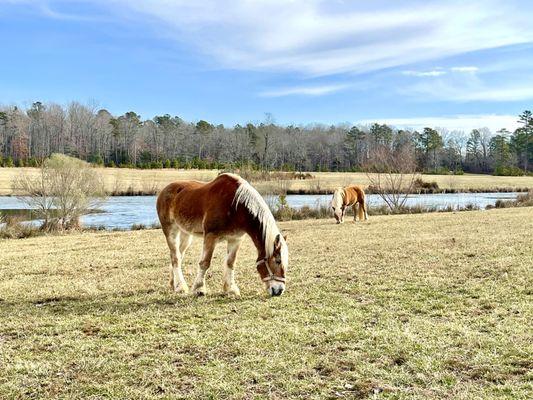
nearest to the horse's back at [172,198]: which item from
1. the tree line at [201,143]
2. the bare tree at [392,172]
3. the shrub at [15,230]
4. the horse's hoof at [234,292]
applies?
the horse's hoof at [234,292]

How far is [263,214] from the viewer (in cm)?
625

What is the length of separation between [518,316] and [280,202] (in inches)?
802

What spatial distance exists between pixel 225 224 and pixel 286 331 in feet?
6.57

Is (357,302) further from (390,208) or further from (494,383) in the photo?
(390,208)

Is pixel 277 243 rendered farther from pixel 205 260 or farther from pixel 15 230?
pixel 15 230

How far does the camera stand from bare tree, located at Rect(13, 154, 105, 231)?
73.7ft

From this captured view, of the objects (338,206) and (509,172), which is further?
(509,172)

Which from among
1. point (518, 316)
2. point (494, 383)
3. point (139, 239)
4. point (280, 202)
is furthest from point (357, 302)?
point (280, 202)

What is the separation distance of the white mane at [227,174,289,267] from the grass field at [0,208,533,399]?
0.76 meters

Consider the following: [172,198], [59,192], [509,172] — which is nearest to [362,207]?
[172,198]

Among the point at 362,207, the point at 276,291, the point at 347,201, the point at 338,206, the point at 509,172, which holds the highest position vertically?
the point at 509,172

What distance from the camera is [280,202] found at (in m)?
25.5

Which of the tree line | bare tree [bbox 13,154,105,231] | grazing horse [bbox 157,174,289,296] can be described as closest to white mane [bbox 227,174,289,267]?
grazing horse [bbox 157,174,289,296]

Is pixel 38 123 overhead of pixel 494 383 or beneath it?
overhead
